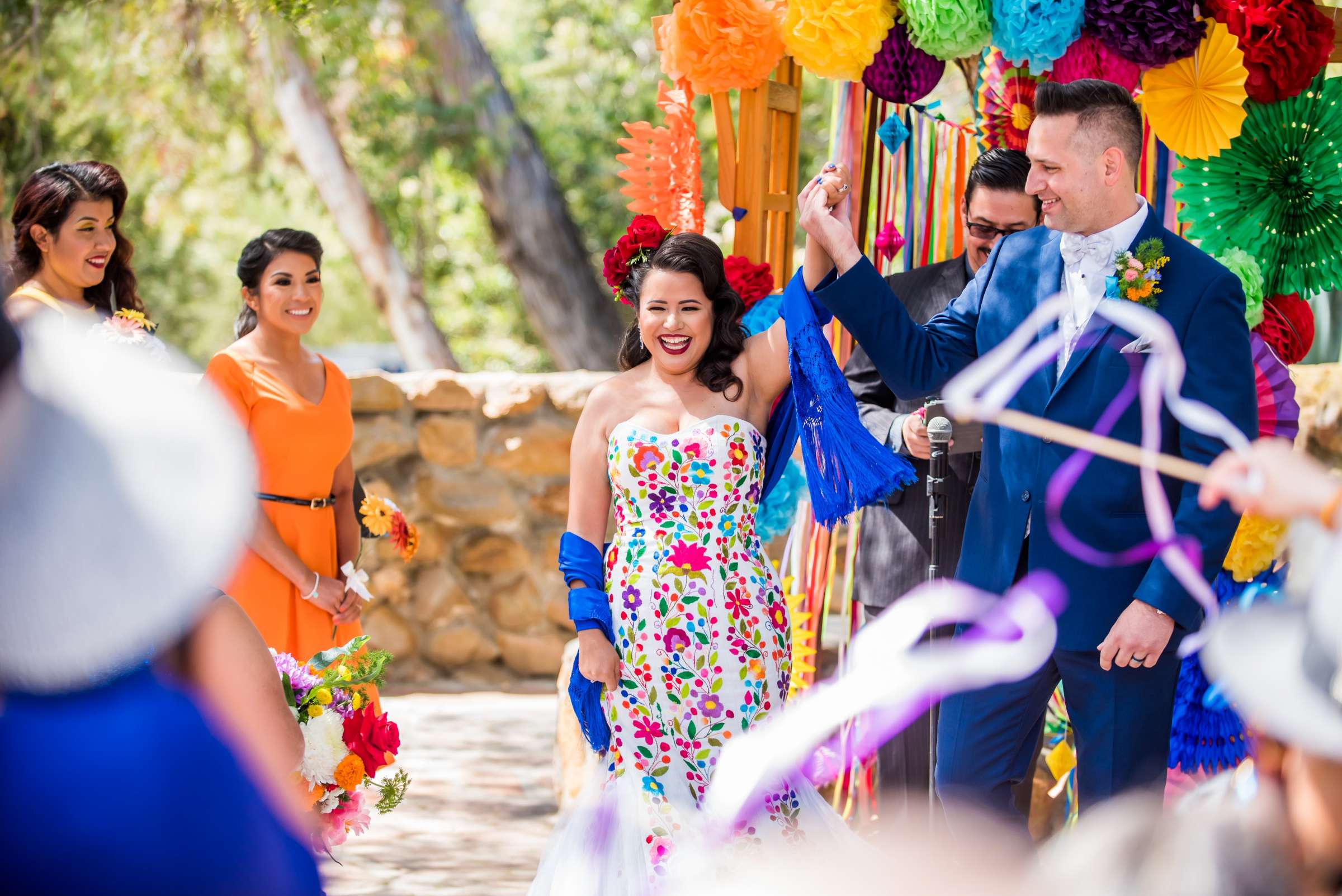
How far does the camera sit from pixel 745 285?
3.44m

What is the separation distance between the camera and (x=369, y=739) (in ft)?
8.80

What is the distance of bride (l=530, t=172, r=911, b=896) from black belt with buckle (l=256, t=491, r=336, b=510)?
1.03 meters

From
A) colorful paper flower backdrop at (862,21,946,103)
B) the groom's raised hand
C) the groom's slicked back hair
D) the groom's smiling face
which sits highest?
colorful paper flower backdrop at (862,21,946,103)

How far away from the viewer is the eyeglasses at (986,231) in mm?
3574

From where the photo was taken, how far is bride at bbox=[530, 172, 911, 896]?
10.3 feet

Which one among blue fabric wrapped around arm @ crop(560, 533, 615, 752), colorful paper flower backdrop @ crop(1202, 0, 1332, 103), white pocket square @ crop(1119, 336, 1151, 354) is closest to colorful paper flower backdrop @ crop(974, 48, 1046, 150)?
colorful paper flower backdrop @ crop(1202, 0, 1332, 103)

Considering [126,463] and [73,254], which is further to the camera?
[73,254]

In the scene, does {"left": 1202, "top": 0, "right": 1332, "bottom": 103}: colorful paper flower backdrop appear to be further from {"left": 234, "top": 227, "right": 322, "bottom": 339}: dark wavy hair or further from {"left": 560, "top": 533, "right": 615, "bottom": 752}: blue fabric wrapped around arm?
{"left": 234, "top": 227, "right": 322, "bottom": 339}: dark wavy hair

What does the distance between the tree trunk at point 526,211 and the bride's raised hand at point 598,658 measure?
544 centimetres

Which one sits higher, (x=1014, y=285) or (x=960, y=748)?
(x=1014, y=285)

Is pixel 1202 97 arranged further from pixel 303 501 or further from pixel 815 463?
pixel 303 501

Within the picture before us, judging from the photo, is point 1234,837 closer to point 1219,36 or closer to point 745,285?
point 745,285

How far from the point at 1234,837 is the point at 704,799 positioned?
7.13ft

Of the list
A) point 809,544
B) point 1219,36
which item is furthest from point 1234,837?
point 809,544
